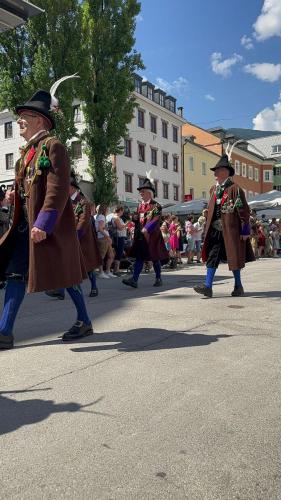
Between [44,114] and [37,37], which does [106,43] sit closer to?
[37,37]

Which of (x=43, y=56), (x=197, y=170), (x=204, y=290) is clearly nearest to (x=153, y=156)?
(x=197, y=170)

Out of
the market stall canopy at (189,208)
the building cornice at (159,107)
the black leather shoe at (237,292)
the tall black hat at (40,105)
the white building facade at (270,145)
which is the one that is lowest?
the black leather shoe at (237,292)

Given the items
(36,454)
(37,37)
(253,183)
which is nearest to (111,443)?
(36,454)

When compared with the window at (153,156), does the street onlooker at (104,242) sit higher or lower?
lower

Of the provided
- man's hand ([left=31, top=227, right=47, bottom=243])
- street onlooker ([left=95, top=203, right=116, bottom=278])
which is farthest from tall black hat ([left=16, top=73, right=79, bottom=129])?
street onlooker ([left=95, top=203, right=116, bottom=278])

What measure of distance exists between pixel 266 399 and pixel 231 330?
186cm

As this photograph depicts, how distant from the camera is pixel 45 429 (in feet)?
8.56

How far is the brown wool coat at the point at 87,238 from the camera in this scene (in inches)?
255

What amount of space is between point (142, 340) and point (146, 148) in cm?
3805

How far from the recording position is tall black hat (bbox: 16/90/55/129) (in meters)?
4.13

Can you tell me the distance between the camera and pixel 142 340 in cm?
450

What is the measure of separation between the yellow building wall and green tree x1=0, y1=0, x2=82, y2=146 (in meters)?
26.5

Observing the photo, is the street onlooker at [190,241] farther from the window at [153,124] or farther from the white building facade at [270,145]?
the white building facade at [270,145]

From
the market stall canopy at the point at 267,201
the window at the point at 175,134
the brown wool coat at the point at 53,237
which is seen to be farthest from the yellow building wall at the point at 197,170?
the brown wool coat at the point at 53,237
